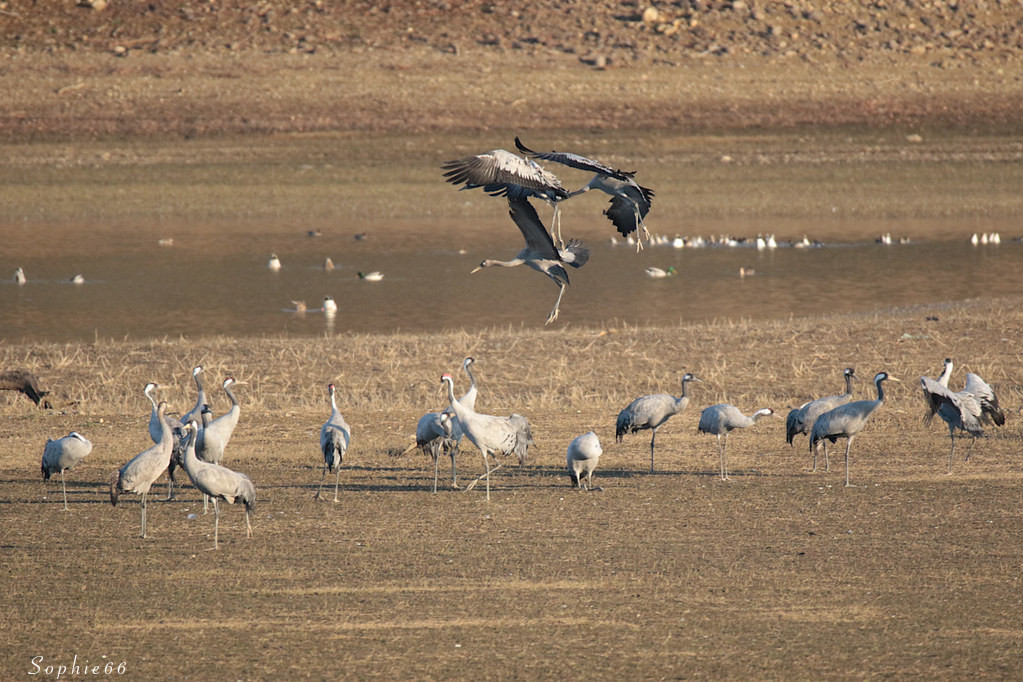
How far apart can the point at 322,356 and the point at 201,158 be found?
2331cm

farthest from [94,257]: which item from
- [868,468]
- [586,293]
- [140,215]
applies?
[868,468]

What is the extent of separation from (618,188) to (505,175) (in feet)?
4.96

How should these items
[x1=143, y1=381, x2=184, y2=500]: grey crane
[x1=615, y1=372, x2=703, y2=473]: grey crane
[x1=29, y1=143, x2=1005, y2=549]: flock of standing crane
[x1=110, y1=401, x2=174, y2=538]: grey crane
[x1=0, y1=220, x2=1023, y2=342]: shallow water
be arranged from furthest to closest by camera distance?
[x1=0, y1=220, x2=1023, y2=342]: shallow water → [x1=615, y1=372, x2=703, y2=473]: grey crane → [x1=143, y1=381, x2=184, y2=500]: grey crane → [x1=29, y1=143, x2=1005, y2=549]: flock of standing crane → [x1=110, y1=401, x2=174, y2=538]: grey crane

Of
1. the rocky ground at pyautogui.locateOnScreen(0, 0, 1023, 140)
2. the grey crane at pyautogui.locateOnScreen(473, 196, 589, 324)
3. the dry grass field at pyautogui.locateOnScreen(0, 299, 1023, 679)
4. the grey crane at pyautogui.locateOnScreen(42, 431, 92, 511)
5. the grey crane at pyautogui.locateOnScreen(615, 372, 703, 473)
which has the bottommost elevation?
the dry grass field at pyautogui.locateOnScreen(0, 299, 1023, 679)

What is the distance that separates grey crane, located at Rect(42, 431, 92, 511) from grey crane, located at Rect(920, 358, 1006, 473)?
22.8 feet

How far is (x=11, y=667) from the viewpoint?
7.35 m

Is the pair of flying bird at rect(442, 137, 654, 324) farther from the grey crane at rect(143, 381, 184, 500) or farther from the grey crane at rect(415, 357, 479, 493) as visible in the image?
the grey crane at rect(143, 381, 184, 500)

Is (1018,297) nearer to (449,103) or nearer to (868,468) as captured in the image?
(868,468)

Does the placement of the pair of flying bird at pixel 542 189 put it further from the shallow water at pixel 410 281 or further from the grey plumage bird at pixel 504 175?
the shallow water at pixel 410 281

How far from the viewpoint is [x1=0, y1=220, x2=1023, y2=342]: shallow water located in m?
23.7

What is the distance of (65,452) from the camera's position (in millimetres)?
11062

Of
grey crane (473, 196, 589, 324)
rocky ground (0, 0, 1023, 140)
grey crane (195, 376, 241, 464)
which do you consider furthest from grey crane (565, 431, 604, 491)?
rocky ground (0, 0, 1023, 140)

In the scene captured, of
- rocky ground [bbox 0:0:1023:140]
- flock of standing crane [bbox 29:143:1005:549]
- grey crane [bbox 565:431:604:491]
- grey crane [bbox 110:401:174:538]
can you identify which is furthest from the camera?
rocky ground [bbox 0:0:1023:140]

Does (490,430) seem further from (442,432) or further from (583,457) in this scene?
(583,457)
